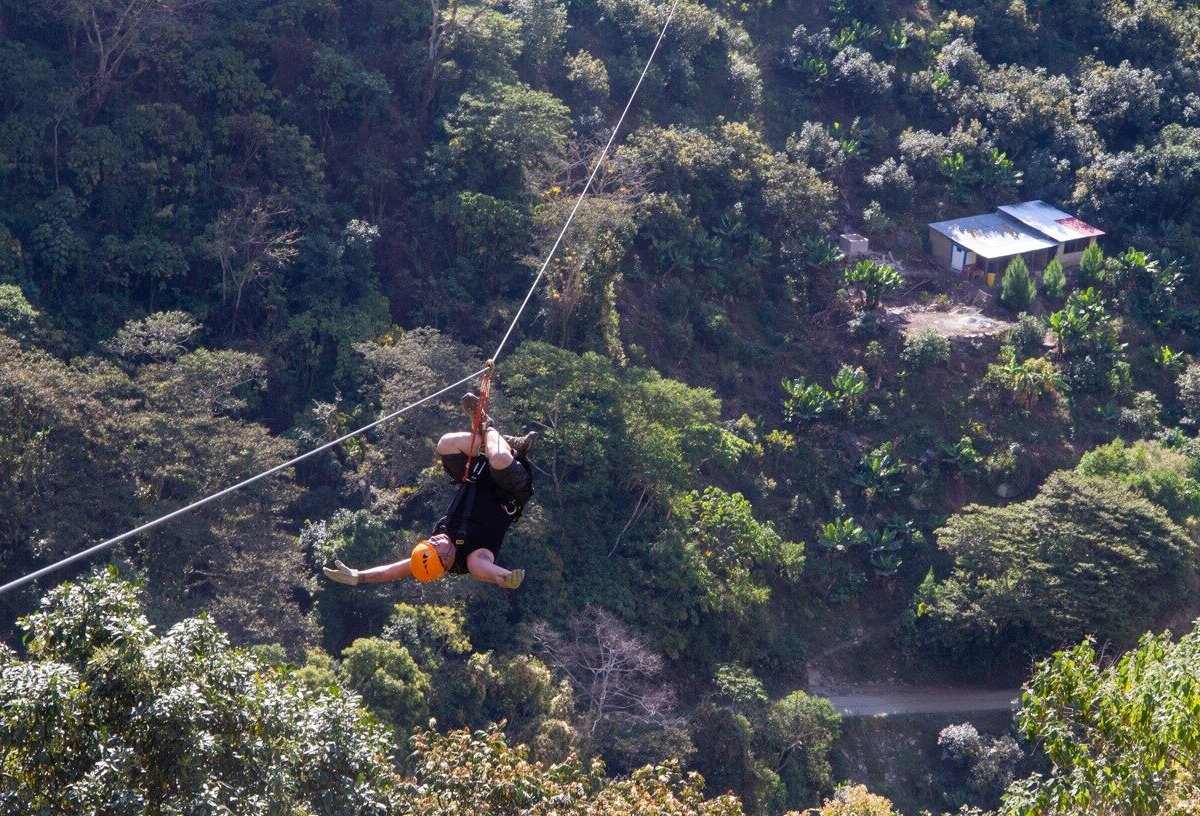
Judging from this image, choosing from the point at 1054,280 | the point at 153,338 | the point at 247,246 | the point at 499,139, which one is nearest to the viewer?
the point at 153,338

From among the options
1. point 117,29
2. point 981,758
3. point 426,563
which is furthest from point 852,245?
point 426,563

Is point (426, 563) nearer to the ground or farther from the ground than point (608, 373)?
farther from the ground

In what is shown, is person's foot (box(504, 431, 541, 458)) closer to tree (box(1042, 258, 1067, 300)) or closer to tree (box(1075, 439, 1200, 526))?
tree (box(1075, 439, 1200, 526))

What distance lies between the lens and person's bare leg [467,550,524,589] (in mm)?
9680

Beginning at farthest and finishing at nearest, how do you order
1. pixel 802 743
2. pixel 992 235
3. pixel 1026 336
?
pixel 992 235, pixel 1026 336, pixel 802 743

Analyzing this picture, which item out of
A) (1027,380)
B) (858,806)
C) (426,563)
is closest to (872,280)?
(1027,380)

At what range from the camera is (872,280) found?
32844 mm

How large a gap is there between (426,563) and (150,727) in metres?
2.55

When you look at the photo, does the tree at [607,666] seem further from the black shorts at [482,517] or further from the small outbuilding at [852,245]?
the small outbuilding at [852,245]

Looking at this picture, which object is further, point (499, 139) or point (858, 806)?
point (499, 139)

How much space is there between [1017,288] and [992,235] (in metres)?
2.54

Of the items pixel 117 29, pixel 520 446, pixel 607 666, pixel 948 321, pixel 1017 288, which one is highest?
pixel 520 446

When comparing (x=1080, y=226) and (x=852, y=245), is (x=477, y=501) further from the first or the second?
(x=1080, y=226)

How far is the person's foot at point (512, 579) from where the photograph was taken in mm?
9305
